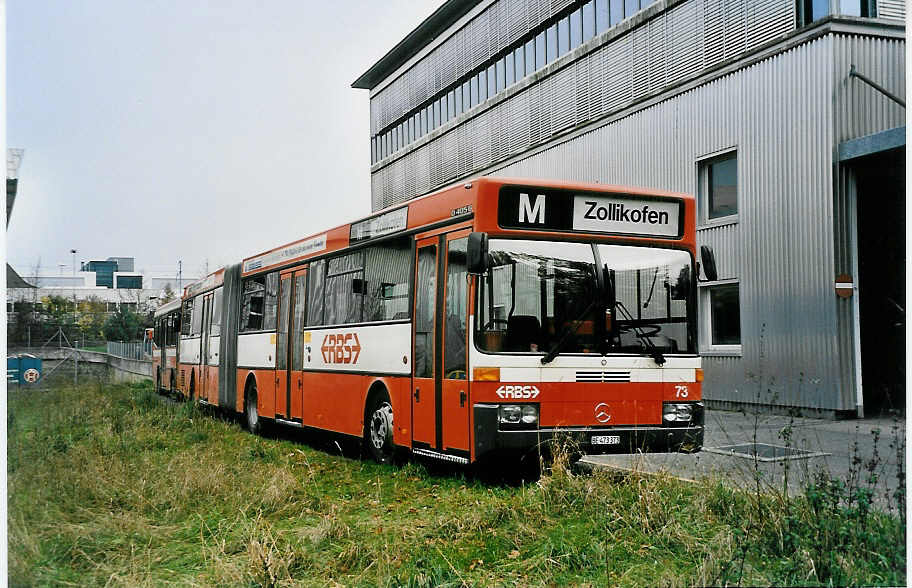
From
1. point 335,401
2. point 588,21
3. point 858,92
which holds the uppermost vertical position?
point 588,21

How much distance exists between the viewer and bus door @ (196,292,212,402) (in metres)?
19.3

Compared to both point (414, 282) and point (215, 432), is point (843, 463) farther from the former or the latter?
point (215, 432)

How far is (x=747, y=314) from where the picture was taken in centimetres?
1852

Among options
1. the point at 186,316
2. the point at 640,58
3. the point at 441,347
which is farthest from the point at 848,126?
the point at 186,316

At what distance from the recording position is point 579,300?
9.05 m

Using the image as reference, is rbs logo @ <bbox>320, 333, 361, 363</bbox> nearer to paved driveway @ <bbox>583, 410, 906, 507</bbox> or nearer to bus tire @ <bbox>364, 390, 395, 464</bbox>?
bus tire @ <bbox>364, 390, 395, 464</bbox>

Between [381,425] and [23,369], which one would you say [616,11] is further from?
[23,369]

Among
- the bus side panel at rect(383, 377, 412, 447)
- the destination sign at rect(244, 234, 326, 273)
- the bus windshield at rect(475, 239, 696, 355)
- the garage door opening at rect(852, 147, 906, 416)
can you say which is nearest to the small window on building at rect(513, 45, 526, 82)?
the destination sign at rect(244, 234, 326, 273)

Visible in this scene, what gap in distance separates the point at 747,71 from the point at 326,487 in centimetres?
1286

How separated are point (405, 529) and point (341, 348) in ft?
18.1

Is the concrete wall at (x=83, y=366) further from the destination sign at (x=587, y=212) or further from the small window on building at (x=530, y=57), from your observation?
the small window on building at (x=530, y=57)

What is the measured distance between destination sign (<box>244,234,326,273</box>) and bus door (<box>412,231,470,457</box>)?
3.44 metres

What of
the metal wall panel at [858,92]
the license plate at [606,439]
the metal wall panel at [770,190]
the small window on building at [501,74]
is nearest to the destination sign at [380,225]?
the license plate at [606,439]

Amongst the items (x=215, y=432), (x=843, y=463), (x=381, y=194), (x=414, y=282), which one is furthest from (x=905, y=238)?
(x=215, y=432)
